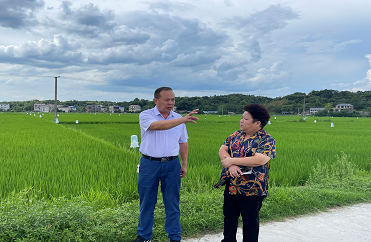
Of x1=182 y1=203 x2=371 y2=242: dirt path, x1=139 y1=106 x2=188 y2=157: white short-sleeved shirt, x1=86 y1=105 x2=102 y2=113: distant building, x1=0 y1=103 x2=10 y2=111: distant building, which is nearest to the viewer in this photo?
x1=139 y1=106 x2=188 y2=157: white short-sleeved shirt

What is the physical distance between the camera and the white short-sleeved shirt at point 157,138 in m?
2.84

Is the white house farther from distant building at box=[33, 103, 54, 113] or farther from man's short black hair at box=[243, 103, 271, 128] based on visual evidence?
man's short black hair at box=[243, 103, 271, 128]

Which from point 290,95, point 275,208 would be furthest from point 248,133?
point 290,95

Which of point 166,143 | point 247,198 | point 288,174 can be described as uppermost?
point 166,143

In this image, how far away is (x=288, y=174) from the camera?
6672mm

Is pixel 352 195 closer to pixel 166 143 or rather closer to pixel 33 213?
pixel 166 143

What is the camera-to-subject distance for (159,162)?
2.85m

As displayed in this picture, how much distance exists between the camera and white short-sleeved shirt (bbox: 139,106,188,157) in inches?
112

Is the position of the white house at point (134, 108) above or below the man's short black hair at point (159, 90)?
below

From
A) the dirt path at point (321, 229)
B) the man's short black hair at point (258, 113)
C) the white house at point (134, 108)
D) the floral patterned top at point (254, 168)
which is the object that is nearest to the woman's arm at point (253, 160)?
the floral patterned top at point (254, 168)

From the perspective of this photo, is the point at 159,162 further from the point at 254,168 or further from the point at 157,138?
the point at 254,168

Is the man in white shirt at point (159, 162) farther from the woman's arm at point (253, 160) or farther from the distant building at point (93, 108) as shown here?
the distant building at point (93, 108)

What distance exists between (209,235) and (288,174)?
3988 millimetres

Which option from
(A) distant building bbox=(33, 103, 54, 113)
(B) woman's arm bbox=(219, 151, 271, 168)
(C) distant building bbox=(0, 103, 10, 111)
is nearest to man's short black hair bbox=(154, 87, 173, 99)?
(B) woman's arm bbox=(219, 151, 271, 168)
